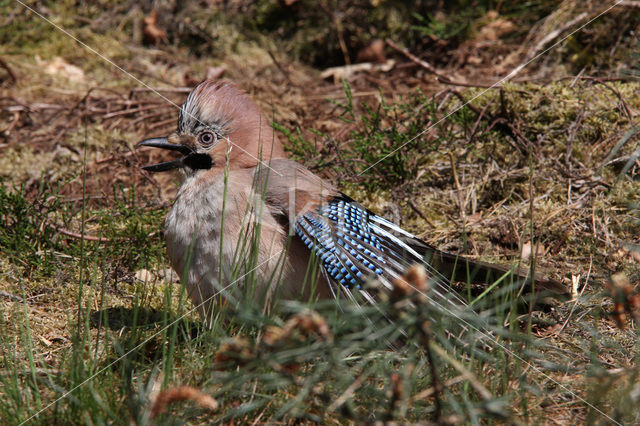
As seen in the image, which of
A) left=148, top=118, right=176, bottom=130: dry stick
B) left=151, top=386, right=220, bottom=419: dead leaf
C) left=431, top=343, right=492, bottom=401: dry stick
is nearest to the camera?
left=431, top=343, right=492, bottom=401: dry stick

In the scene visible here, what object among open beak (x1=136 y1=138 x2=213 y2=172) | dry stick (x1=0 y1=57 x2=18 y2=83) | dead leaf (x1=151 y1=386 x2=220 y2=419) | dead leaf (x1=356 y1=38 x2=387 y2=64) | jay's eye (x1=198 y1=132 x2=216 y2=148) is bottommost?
dead leaf (x1=151 y1=386 x2=220 y2=419)

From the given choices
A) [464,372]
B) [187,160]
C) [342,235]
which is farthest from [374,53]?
[464,372]

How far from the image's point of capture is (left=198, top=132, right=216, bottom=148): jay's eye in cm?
362

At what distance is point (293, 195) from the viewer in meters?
3.16

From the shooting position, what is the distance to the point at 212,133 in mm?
3627

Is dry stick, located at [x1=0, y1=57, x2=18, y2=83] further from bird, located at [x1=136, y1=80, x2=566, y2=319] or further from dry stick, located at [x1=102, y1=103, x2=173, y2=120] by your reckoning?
bird, located at [x1=136, y1=80, x2=566, y2=319]

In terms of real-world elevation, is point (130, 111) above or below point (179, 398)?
above

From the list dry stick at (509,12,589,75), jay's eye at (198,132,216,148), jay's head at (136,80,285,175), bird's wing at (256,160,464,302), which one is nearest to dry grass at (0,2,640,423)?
dry stick at (509,12,589,75)

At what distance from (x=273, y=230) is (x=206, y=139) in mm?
A: 801

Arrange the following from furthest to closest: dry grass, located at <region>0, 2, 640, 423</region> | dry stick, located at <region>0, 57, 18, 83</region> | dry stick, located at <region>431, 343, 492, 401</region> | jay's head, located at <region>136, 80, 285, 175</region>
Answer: dry stick, located at <region>0, 57, 18, 83</region> < jay's head, located at <region>136, 80, 285, 175</region> < dry grass, located at <region>0, 2, 640, 423</region> < dry stick, located at <region>431, 343, 492, 401</region>

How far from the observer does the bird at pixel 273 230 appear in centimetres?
297

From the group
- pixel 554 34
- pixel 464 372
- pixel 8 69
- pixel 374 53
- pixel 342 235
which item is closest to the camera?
pixel 464 372

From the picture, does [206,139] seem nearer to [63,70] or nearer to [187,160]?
[187,160]

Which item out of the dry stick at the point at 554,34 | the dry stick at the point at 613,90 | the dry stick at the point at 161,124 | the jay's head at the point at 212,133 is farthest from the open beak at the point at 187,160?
the dry stick at the point at 554,34
